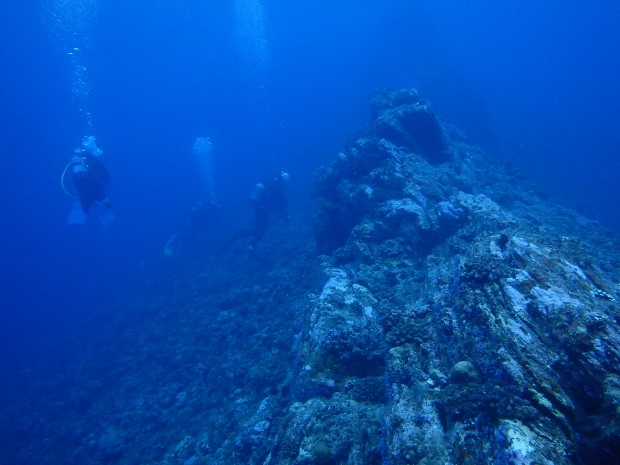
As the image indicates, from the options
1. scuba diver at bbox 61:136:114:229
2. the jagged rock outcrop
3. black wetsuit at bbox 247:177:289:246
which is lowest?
the jagged rock outcrop

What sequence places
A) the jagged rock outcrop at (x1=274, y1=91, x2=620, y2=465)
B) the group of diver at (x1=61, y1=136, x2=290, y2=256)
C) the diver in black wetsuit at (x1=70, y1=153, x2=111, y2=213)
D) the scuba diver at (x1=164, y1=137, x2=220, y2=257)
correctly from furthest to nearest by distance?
the scuba diver at (x1=164, y1=137, x2=220, y2=257) → the group of diver at (x1=61, y1=136, x2=290, y2=256) → the diver in black wetsuit at (x1=70, y1=153, x2=111, y2=213) → the jagged rock outcrop at (x1=274, y1=91, x2=620, y2=465)

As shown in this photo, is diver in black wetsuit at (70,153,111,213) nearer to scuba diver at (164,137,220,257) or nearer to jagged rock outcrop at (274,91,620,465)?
scuba diver at (164,137,220,257)

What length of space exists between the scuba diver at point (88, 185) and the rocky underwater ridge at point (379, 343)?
7.49 meters

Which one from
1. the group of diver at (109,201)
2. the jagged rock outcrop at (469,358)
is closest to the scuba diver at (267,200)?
the group of diver at (109,201)

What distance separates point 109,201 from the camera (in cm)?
1655

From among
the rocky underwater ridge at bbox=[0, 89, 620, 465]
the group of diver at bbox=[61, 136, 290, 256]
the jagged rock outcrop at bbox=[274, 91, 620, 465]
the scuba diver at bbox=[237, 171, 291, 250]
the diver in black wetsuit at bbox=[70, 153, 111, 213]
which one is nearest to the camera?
the jagged rock outcrop at bbox=[274, 91, 620, 465]

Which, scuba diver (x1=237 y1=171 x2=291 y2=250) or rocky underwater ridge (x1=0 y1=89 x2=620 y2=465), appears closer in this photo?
rocky underwater ridge (x1=0 y1=89 x2=620 y2=465)

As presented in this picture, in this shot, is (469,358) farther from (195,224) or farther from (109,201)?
(195,224)

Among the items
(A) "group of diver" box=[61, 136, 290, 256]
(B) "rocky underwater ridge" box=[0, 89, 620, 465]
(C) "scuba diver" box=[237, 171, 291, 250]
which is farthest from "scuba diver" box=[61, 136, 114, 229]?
(C) "scuba diver" box=[237, 171, 291, 250]

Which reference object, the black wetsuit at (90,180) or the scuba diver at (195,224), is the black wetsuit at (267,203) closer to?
the scuba diver at (195,224)

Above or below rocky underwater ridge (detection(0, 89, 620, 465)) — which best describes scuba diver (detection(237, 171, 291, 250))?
above

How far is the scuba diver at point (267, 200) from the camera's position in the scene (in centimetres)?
2214

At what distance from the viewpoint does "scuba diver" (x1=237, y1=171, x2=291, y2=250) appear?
22141mm

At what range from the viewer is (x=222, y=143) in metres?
83.0
